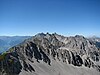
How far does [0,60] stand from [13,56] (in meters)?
18.9

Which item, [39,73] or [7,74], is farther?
[39,73]

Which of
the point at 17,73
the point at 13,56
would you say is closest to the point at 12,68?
the point at 17,73

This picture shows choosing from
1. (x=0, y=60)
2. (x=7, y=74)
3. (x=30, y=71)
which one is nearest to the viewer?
(x=7, y=74)

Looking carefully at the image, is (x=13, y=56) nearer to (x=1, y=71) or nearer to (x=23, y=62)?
(x=23, y=62)

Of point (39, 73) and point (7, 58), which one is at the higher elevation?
point (7, 58)

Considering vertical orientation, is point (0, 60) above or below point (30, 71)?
above

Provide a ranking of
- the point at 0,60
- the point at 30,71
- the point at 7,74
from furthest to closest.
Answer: the point at 30,71, the point at 0,60, the point at 7,74

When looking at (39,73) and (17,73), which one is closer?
(17,73)

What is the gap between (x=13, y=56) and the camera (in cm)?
19675

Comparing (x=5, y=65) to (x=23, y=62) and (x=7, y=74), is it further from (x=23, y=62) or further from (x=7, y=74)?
(x=23, y=62)

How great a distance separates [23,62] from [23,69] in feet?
34.1

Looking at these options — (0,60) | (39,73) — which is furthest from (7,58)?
(39,73)

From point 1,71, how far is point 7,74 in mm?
6275

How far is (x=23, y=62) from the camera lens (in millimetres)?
198250
